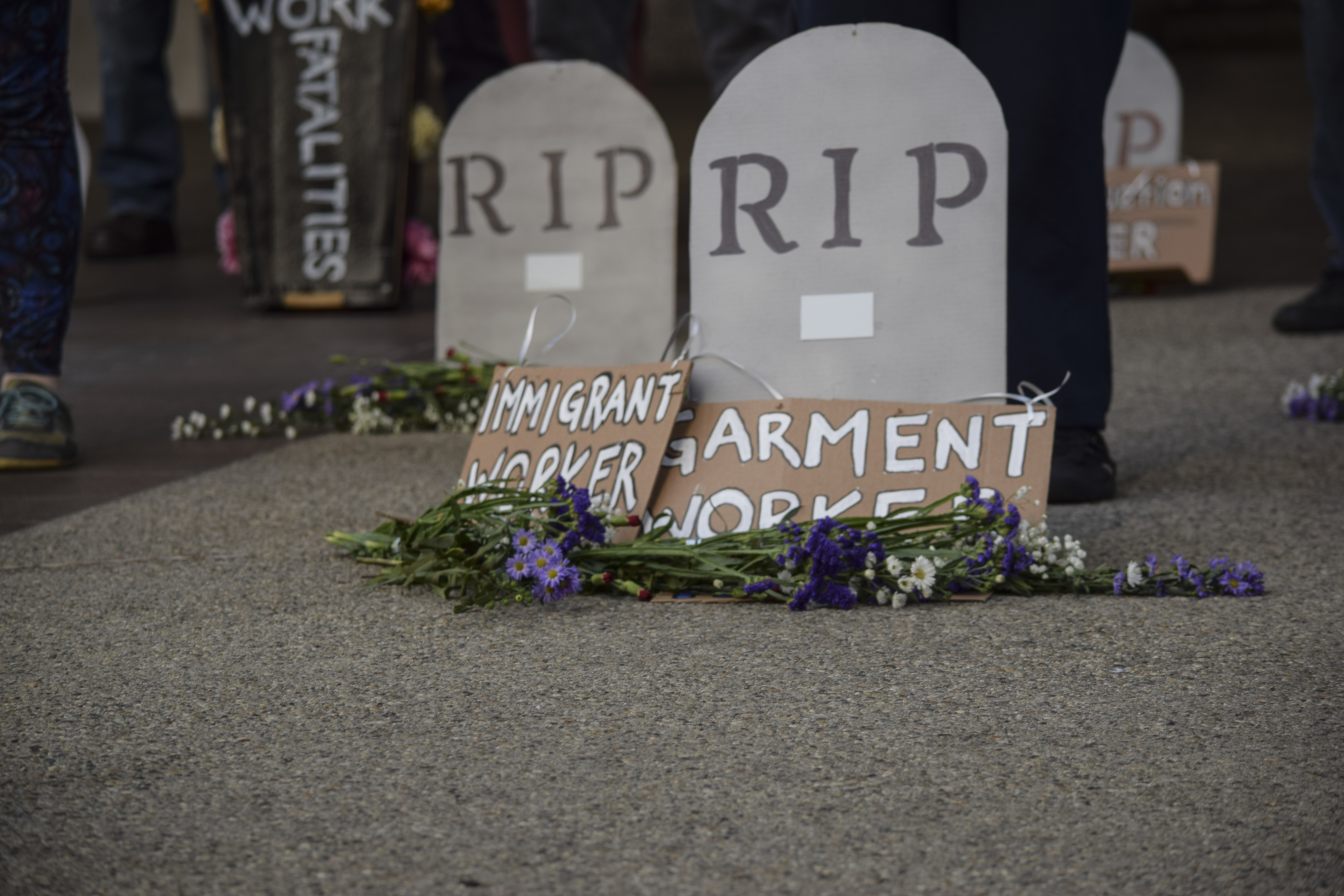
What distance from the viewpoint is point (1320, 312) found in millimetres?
3238

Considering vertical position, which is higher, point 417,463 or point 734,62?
point 734,62

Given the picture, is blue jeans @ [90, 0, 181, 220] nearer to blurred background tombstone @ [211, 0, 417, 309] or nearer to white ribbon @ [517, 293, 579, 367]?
blurred background tombstone @ [211, 0, 417, 309]

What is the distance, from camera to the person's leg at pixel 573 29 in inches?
121

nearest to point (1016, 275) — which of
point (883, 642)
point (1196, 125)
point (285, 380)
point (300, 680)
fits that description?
point (883, 642)

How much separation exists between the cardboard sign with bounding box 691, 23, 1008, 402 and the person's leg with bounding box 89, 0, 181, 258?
3.85 meters

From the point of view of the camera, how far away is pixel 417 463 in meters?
2.18

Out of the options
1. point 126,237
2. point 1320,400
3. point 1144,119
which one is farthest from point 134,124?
point 1320,400

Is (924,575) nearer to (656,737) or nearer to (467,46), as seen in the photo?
(656,737)

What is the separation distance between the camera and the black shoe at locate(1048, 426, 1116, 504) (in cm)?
184

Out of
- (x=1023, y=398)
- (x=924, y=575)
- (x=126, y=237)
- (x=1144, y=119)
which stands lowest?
(x=126, y=237)

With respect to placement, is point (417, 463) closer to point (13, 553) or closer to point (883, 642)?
point (13, 553)

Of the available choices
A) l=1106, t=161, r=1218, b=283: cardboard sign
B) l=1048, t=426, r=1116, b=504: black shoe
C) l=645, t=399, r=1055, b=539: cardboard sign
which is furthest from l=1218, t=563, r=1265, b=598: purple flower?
l=1106, t=161, r=1218, b=283: cardboard sign

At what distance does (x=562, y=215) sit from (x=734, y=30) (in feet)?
2.99

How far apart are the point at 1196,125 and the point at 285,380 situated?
717cm
